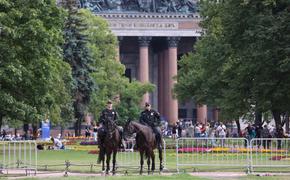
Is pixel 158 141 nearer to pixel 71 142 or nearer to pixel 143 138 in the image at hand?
pixel 143 138

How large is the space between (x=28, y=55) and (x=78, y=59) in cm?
2243

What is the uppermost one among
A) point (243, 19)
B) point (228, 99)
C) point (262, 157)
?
point (243, 19)

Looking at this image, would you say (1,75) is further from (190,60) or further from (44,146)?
(190,60)

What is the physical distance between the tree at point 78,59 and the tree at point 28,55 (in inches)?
694

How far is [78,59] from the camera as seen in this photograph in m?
65.0

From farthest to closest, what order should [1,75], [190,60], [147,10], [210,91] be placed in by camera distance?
[147,10]
[190,60]
[210,91]
[1,75]

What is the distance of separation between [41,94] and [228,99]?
10.6 metres

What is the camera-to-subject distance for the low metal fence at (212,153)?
29.8m

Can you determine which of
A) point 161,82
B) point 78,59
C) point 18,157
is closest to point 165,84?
point 161,82

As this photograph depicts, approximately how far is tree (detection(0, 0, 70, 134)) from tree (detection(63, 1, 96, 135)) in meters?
17.6

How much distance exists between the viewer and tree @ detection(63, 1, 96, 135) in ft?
210

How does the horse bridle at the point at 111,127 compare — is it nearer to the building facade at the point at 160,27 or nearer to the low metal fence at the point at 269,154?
the low metal fence at the point at 269,154

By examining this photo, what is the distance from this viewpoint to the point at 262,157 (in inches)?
1150

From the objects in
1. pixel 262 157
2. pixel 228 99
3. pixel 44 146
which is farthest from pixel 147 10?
pixel 262 157
